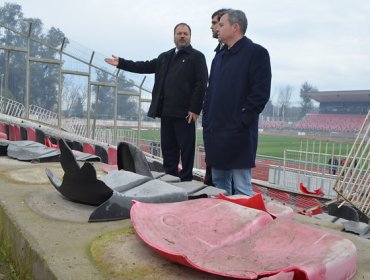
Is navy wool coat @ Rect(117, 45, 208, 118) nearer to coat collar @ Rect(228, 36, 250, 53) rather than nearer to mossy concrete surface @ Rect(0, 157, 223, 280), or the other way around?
coat collar @ Rect(228, 36, 250, 53)

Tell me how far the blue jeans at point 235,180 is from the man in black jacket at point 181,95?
0.69m

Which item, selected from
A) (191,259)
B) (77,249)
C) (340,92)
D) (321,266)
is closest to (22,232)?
(77,249)

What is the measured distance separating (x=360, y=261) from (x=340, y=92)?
6499 cm

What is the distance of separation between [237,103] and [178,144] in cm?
109

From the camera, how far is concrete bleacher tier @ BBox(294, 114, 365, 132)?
5142 centimetres

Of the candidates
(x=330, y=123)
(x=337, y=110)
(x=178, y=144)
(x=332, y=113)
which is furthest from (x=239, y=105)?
(x=337, y=110)

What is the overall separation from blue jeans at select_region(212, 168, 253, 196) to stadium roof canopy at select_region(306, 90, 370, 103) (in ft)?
201

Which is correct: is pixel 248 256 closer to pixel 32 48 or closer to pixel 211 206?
pixel 211 206

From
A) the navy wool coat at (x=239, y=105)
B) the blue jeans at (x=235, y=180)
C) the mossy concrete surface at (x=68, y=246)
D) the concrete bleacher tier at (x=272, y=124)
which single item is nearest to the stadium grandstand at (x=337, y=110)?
the concrete bleacher tier at (x=272, y=124)

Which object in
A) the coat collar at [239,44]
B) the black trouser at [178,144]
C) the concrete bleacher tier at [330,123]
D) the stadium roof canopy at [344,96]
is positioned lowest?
the concrete bleacher tier at [330,123]

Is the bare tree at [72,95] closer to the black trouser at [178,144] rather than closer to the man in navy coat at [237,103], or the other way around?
the black trouser at [178,144]

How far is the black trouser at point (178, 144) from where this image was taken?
433cm

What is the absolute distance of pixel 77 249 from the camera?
1.93m

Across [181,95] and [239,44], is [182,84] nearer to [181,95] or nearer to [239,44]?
[181,95]
